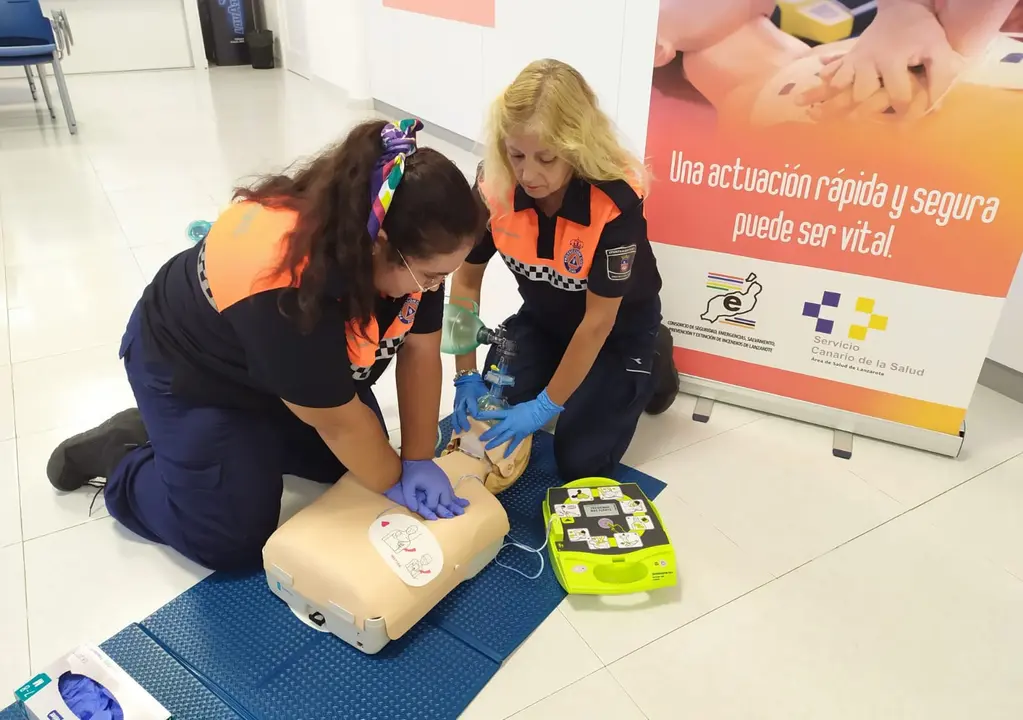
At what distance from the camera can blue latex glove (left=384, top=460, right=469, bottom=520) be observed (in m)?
1.35

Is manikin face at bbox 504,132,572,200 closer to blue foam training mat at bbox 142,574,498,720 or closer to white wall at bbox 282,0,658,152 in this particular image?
white wall at bbox 282,0,658,152

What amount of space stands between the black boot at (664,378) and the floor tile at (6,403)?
5.17 feet

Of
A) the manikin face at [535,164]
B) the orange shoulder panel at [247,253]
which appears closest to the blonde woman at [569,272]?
the manikin face at [535,164]

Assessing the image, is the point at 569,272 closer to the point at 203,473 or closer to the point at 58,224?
the point at 203,473

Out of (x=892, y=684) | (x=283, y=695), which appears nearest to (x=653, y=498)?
(x=892, y=684)

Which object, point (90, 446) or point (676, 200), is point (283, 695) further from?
point (676, 200)

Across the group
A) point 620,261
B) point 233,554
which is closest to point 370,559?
point 233,554

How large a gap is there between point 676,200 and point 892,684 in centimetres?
114

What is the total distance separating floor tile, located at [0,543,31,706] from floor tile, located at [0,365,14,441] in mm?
434

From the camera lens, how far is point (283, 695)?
1.21 m

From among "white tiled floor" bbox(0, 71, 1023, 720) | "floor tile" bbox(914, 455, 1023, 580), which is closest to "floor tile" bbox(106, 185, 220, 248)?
"white tiled floor" bbox(0, 71, 1023, 720)

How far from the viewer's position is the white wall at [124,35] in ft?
18.9

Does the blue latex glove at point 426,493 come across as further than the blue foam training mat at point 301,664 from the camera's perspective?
Yes

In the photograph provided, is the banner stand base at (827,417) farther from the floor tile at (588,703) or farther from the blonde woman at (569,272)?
the floor tile at (588,703)
